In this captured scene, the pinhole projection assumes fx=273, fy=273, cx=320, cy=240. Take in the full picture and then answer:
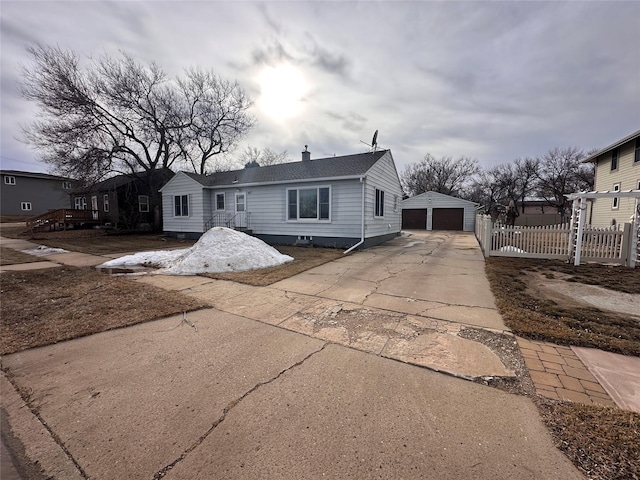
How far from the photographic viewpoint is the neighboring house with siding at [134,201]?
70.4ft

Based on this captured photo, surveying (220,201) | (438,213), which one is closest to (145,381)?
(220,201)

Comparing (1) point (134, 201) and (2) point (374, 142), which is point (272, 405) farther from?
(1) point (134, 201)

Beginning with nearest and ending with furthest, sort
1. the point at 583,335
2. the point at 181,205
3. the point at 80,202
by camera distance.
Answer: the point at 583,335
the point at 181,205
the point at 80,202

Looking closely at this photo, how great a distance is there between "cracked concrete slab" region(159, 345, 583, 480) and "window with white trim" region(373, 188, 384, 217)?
10636 millimetres

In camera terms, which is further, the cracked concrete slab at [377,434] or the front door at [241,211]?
the front door at [241,211]

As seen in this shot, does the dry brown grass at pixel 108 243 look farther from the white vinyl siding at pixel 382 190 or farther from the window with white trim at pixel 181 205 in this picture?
the white vinyl siding at pixel 382 190

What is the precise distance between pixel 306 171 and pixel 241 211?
13.7ft

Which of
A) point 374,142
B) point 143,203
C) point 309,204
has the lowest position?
point 309,204

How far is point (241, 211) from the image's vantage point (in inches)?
571

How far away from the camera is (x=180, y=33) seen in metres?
8.02

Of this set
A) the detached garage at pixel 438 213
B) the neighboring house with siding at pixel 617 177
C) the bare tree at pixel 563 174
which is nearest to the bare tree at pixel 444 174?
the bare tree at pixel 563 174

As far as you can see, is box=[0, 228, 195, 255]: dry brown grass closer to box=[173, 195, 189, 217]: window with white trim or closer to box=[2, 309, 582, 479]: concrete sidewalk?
box=[173, 195, 189, 217]: window with white trim

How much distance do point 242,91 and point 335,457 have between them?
88.3 feet

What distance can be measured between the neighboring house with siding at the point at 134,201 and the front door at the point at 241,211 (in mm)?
10452
